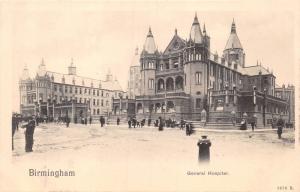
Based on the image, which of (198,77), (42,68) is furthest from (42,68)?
(198,77)

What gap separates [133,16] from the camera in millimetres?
6801

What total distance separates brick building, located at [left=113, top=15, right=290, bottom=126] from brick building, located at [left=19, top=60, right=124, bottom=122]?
1.97 m

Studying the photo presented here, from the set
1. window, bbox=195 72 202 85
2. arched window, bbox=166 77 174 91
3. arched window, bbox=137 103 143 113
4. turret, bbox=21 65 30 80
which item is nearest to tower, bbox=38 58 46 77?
turret, bbox=21 65 30 80

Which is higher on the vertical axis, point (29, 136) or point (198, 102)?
point (198, 102)

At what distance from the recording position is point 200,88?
13906 mm

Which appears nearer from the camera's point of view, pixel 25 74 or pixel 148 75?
pixel 25 74

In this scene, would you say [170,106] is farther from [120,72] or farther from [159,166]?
[159,166]

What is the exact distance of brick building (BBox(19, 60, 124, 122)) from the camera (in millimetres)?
8102

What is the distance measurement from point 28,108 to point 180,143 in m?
4.20

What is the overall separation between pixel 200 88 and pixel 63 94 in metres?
9.46

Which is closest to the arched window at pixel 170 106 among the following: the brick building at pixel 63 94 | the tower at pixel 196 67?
the tower at pixel 196 67

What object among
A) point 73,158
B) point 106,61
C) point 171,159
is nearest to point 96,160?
point 73,158

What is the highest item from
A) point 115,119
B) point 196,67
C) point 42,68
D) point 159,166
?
point 196,67

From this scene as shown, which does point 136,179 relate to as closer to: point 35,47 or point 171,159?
point 171,159
